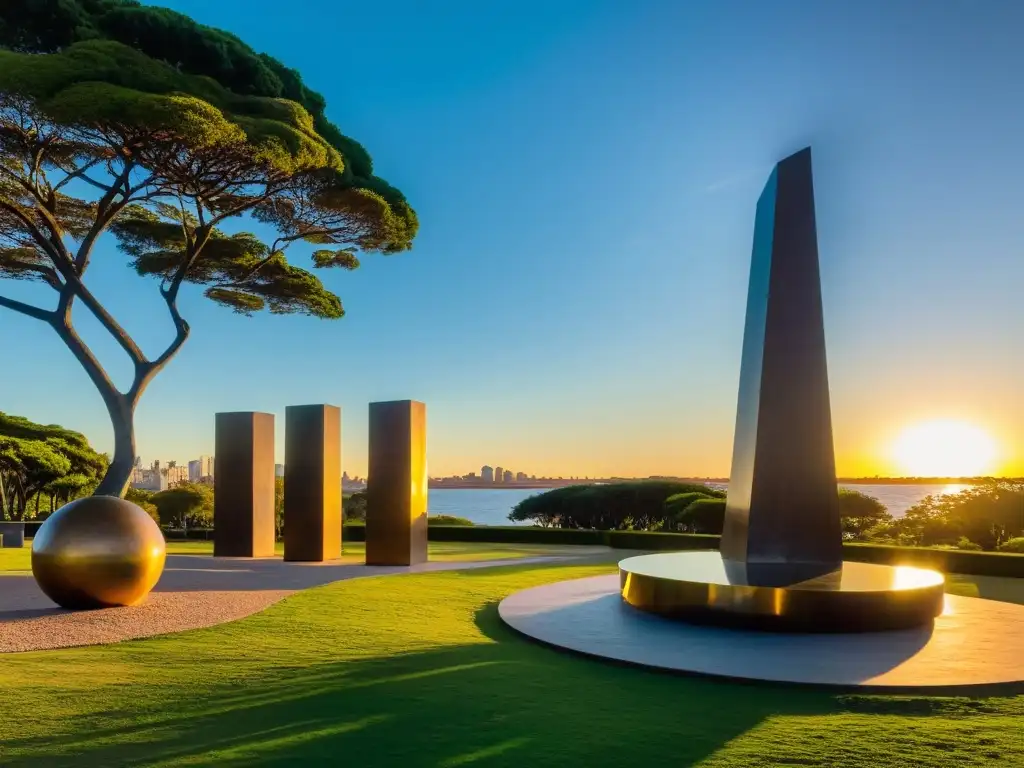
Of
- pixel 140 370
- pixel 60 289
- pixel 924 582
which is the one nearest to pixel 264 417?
pixel 140 370

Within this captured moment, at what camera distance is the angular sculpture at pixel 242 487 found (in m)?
23.3

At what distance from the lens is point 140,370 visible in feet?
79.9

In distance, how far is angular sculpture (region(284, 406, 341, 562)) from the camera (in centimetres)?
2223

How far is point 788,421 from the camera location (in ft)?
39.7

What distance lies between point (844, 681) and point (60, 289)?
960 inches

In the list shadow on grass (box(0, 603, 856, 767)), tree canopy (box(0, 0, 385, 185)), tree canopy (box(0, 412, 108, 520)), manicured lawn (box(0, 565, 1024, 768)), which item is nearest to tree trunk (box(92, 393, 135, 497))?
tree canopy (box(0, 0, 385, 185))

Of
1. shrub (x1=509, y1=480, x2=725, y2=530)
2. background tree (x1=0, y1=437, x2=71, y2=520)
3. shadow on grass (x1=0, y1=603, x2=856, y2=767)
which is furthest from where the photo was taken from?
shrub (x1=509, y1=480, x2=725, y2=530)

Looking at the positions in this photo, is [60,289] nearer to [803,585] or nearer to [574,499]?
[803,585]

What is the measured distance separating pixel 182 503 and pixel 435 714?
35.3 meters

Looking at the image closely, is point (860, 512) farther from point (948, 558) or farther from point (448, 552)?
point (448, 552)

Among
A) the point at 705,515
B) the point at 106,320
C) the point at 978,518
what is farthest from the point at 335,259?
the point at 978,518

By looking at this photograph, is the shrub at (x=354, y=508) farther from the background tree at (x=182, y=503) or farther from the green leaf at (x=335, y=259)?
the green leaf at (x=335, y=259)

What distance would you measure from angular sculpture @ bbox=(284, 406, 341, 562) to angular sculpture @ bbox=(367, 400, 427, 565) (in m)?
2.02

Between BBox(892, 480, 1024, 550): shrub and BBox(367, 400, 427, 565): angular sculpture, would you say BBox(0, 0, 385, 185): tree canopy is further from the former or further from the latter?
BBox(892, 480, 1024, 550): shrub
